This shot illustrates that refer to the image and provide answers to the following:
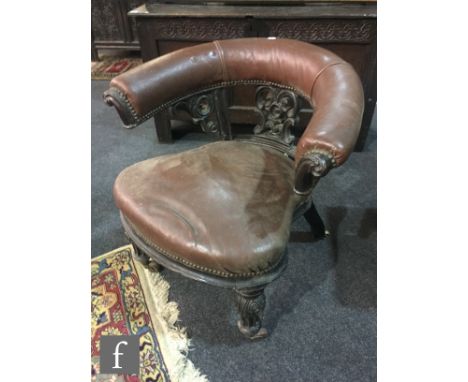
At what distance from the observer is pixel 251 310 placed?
0.90 metres

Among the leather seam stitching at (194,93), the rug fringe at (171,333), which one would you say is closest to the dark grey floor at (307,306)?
the rug fringe at (171,333)

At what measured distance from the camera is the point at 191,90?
0.97 m

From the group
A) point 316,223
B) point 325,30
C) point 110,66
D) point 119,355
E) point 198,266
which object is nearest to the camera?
point 198,266

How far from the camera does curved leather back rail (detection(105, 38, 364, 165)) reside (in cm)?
73

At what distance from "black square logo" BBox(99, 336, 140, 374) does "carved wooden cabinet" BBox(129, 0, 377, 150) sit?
1.34 m

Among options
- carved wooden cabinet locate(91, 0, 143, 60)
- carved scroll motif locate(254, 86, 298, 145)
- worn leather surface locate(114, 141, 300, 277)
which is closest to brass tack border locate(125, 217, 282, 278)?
worn leather surface locate(114, 141, 300, 277)

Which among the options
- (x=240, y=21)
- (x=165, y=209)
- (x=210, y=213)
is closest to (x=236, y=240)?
(x=210, y=213)

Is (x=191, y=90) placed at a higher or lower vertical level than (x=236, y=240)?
higher

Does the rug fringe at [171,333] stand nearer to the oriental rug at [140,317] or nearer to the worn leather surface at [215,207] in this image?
the oriental rug at [140,317]

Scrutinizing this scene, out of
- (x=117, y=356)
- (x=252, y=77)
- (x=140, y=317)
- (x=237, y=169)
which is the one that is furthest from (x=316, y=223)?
(x=117, y=356)

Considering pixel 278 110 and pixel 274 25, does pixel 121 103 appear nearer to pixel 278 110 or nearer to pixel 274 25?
pixel 278 110

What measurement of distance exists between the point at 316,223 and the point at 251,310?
0.52 meters

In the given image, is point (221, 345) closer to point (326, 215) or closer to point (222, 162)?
point (222, 162)

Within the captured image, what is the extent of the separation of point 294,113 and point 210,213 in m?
0.43
